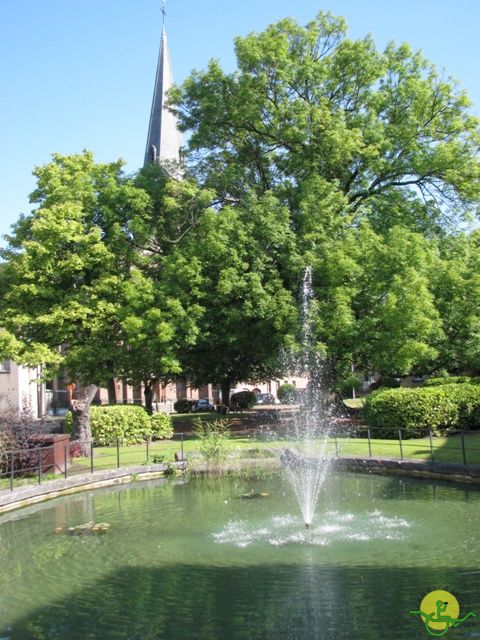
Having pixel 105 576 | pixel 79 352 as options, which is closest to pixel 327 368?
pixel 79 352

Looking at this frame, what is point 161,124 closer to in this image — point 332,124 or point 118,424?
point 332,124

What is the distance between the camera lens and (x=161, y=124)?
43062 mm

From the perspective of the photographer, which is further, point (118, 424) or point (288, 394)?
point (288, 394)

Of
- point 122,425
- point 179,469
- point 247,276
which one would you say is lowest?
point 179,469

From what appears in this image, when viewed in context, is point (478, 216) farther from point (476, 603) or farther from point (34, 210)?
point (476, 603)

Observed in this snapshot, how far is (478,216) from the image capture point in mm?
30391

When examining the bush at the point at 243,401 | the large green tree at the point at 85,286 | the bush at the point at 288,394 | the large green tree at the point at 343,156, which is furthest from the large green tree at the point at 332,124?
the bush at the point at 288,394

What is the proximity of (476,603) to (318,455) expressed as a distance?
38.6 ft

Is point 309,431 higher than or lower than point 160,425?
lower

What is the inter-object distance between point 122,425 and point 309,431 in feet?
24.8

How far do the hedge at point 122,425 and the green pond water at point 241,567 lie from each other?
32.4 ft

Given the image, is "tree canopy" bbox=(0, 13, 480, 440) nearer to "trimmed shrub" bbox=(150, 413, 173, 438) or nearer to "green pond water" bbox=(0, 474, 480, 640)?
"trimmed shrub" bbox=(150, 413, 173, 438)

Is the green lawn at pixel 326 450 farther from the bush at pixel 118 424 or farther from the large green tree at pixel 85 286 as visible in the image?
the large green tree at pixel 85 286

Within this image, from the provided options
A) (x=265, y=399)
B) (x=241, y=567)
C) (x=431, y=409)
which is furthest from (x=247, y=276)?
(x=265, y=399)
